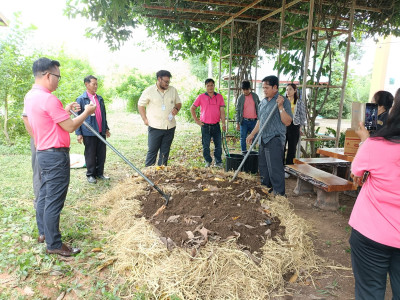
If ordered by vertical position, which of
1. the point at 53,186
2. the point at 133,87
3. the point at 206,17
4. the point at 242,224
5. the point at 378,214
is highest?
the point at 206,17

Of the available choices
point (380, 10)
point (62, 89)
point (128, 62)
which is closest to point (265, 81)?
point (380, 10)

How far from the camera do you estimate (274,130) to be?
13.6ft

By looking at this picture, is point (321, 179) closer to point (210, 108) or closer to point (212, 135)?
point (212, 135)

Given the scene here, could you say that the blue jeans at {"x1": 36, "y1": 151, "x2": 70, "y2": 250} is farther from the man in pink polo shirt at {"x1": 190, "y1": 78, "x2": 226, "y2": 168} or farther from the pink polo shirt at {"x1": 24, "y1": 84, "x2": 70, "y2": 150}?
the man in pink polo shirt at {"x1": 190, "y1": 78, "x2": 226, "y2": 168}

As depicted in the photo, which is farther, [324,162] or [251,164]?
[251,164]

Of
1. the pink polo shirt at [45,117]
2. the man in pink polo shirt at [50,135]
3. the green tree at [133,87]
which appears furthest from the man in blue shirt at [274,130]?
the green tree at [133,87]

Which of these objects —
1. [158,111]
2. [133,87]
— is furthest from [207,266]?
[133,87]

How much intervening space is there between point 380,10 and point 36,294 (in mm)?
8218

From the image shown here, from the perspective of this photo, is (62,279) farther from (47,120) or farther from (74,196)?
(74,196)

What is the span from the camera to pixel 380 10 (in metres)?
6.41

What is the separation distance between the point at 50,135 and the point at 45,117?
0.60ft

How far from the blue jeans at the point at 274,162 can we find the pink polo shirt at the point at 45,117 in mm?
2839

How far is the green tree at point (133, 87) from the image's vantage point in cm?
2030

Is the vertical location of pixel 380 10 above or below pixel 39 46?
above
